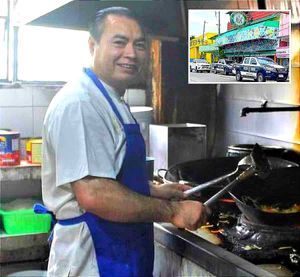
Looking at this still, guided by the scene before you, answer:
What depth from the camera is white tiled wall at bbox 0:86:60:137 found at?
2951 mm

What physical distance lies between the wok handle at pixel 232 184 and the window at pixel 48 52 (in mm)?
1681

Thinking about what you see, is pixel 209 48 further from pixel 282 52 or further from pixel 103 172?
pixel 103 172

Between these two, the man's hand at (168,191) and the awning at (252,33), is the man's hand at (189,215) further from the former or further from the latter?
the awning at (252,33)

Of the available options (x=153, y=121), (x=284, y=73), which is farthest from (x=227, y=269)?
(x=153, y=121)

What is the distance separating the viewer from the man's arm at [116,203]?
1189mm

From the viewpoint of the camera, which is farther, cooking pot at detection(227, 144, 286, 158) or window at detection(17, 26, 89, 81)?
window at detection(17, 26, 89, 81)

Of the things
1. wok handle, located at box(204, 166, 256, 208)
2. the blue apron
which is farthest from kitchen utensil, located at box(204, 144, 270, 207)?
the blue apron

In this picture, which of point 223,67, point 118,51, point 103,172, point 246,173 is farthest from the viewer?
point 223,67

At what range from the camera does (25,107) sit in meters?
2.99

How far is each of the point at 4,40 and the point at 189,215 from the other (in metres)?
2.03

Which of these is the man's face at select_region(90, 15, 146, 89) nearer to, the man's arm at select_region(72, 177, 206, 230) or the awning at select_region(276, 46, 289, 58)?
the man's arm at select_region(72, 177, 206, 230)

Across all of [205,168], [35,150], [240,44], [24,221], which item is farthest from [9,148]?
[240,44]

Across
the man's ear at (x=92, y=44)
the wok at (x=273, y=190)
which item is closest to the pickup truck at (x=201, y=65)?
the wok at (x=273, y=190)

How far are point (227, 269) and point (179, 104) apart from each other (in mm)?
1642
